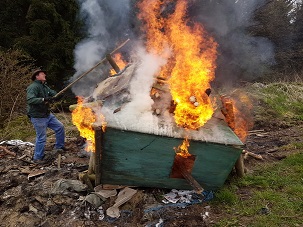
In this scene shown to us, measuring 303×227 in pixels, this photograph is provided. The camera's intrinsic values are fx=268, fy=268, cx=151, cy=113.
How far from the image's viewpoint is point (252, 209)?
4.06 metres

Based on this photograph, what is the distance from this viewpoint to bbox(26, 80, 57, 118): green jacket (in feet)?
17.8

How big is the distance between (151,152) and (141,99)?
0.83 m

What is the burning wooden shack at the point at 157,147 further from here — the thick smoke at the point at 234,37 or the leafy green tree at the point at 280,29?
the leafy green tree at the point at 280,29

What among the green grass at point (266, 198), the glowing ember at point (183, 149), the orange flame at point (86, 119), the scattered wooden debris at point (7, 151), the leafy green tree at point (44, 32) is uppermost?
the leafy green tree at point (44, 32)

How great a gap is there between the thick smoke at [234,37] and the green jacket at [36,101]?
10725 mm

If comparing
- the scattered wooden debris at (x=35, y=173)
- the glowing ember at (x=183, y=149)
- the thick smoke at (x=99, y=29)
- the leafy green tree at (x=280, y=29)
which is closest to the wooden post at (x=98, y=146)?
the glowing ember at (x=183, y=149)

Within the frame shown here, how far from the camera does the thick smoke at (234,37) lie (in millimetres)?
14742

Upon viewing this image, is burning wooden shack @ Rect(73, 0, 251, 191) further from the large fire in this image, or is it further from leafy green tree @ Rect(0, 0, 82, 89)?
leafy green tree @ Rect(0, 0, 82, 89)

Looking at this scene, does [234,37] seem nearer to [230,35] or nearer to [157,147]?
[230,35]

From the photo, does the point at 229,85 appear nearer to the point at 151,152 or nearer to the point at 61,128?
the point at 61,128

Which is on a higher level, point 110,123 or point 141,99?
point 141,99

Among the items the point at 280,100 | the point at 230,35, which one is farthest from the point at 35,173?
the point at 230,35

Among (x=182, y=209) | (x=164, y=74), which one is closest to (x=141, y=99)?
(x=164, y=74)

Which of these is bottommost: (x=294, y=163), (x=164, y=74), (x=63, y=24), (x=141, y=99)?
(x=294, y=163)
